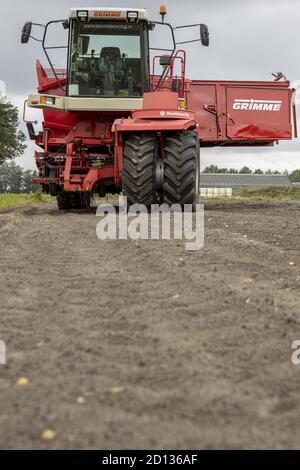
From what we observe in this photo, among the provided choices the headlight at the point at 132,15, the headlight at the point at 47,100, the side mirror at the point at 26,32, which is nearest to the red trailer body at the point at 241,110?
the headlight at the point at 132,15

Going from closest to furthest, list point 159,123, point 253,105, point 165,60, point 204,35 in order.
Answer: point 159,123 < point 204,35 < point 165,60 < point 253,105

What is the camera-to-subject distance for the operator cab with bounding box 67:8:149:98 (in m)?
12.8

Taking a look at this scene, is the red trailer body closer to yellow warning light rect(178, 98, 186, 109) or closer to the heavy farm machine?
the heavy farm machine

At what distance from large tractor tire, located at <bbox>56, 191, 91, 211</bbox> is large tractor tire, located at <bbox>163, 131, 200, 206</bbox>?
13.5ft

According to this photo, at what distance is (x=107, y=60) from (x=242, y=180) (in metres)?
72.8

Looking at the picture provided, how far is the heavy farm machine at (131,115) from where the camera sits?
426 inches

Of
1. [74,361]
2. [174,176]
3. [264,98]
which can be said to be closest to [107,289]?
[74,361]

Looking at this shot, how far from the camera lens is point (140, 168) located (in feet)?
35.0

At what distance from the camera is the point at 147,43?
42.7 feet

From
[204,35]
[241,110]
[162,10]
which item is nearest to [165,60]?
[162,10]

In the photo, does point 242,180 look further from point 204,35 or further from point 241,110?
point 204,35

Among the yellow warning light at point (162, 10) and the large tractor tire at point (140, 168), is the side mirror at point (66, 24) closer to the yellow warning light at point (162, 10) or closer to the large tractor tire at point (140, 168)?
the yellow warning light at point (162, 10)

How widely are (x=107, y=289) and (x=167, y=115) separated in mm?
6764

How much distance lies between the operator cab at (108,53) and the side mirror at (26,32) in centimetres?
102
